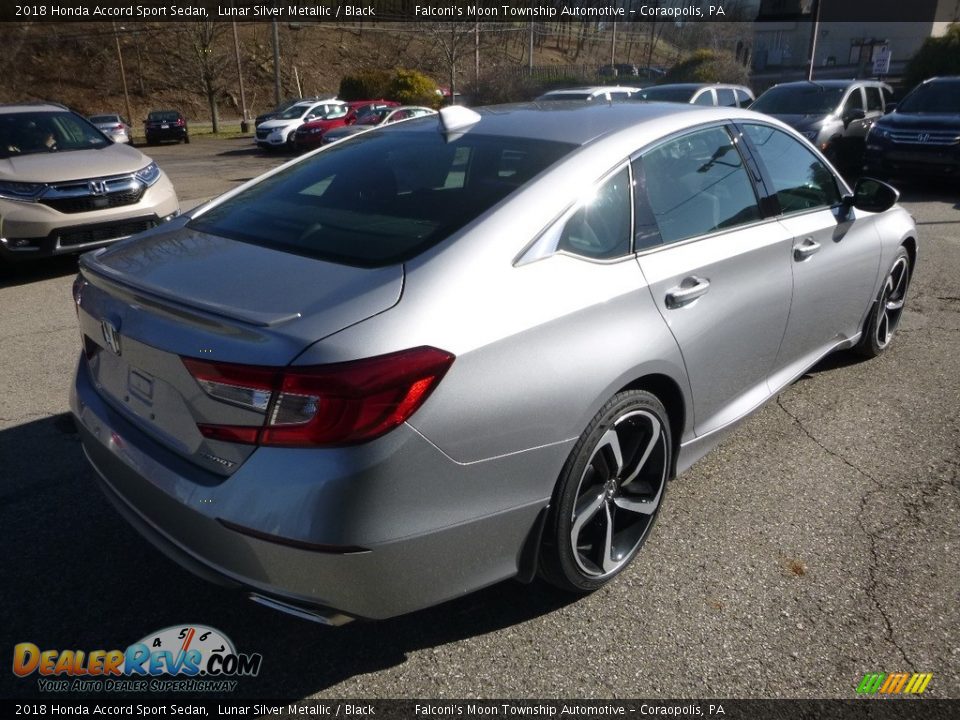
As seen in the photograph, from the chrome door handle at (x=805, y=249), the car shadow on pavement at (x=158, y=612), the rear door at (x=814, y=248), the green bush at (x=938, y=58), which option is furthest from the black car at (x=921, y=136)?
the green bush at (x=938, y=58)

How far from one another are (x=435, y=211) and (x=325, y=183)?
0.69m

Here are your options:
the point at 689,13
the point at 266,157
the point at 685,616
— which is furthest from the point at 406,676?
the point at 689,13

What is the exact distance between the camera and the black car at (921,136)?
11328 mm

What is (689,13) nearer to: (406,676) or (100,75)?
(100,75)

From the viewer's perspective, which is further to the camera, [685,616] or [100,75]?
[100,75]

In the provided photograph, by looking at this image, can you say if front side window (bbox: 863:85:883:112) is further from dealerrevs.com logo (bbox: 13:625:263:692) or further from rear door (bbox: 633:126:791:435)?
dealerrevs.com logo (bbox: 13:625:263:692)

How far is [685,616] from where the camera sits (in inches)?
102

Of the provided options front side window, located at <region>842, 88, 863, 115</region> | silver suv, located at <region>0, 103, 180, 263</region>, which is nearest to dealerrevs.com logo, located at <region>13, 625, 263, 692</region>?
silver suv, located at <region>0, 103, 180, 263</region>

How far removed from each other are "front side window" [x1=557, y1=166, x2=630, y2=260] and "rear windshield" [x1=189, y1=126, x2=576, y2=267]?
0.68 ft

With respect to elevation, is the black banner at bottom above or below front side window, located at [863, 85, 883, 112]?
below

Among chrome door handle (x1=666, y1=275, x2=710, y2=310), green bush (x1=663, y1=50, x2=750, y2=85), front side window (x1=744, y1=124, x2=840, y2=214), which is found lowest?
green bush (x1=663, y1=50, x2=750, y2=85)

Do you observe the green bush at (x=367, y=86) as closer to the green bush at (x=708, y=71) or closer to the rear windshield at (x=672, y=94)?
the green bush at (x=708, y=71)

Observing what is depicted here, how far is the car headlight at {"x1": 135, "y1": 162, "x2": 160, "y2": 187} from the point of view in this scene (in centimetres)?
728

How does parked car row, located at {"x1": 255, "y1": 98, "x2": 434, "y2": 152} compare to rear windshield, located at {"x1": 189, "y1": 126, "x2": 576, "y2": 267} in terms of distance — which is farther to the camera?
parked car row, located at {"x1": 255, "y1": 98, "x2": 434, "y2": 152}
